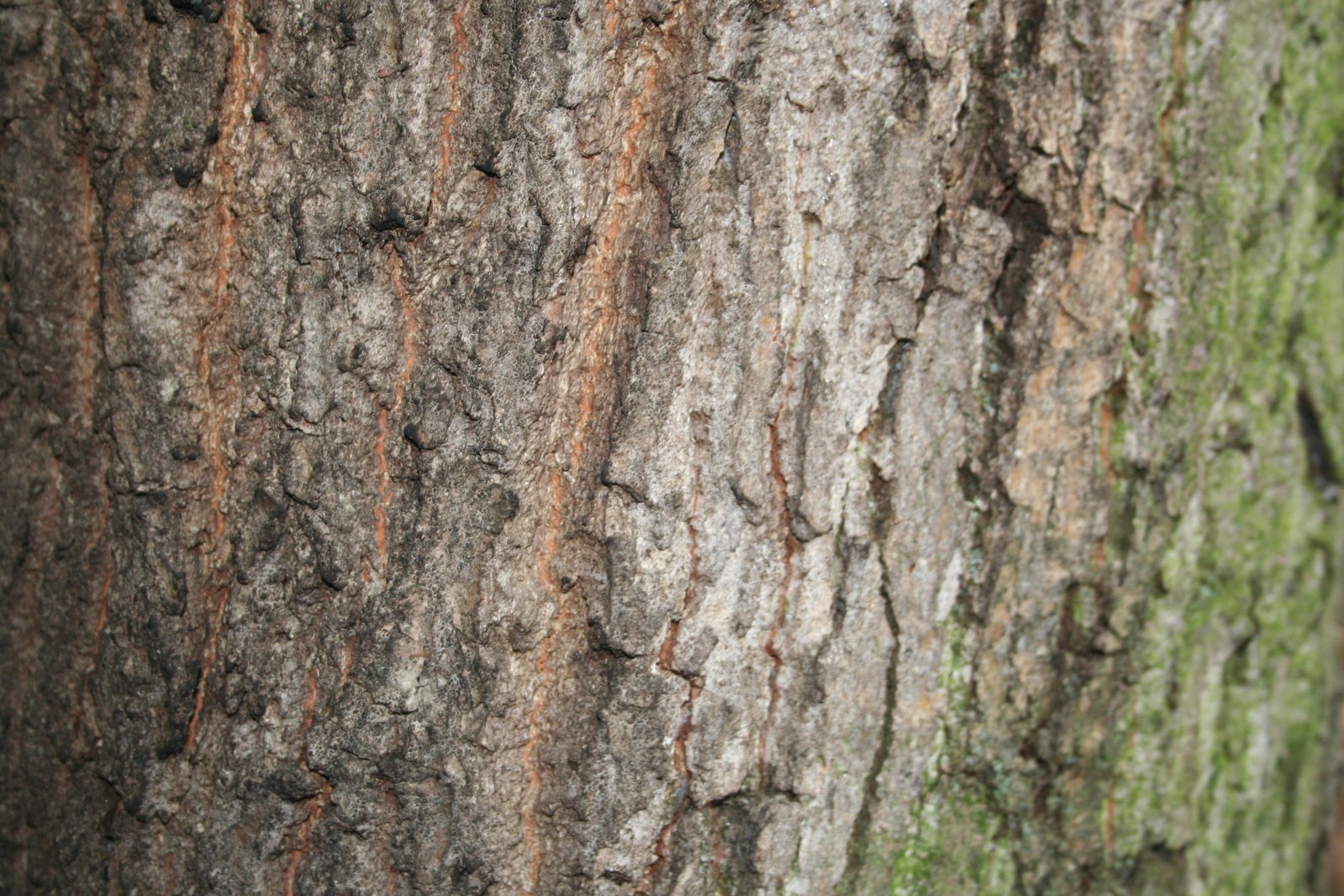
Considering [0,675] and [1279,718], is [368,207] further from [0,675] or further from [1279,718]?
[1279,718]

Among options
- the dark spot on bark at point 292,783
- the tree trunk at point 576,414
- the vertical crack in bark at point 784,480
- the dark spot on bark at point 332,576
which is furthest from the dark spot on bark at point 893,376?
the dark spot on bark at point 292,783

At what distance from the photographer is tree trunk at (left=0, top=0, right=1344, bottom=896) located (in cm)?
102

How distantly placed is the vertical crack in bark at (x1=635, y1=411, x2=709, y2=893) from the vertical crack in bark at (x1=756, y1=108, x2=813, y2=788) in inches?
3.4

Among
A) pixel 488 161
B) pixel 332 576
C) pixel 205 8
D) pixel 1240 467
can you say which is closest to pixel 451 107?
pixel 488 161

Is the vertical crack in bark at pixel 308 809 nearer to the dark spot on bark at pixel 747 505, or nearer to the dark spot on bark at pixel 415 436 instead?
the dark spot on bark at pixel 415 436

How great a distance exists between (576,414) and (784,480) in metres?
0.25

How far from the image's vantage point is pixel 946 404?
3.76ft

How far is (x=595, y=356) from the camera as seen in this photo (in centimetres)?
105

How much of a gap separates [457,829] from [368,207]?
695 mm

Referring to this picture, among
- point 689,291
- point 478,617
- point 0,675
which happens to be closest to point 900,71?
point 689,291

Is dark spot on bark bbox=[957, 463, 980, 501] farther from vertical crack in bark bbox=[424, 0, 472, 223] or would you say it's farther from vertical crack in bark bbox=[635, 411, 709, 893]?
vertical crack in bark bbox=[424, 0, 472, 223]

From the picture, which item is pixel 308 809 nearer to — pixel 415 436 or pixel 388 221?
pixel 415 436

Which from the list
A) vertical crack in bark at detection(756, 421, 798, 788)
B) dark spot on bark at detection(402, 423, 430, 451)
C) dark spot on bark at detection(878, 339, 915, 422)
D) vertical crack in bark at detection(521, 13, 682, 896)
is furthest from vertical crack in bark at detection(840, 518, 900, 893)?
dark spot on bark at detection(402, 423, 430, 451)

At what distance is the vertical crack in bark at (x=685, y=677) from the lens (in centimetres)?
105
